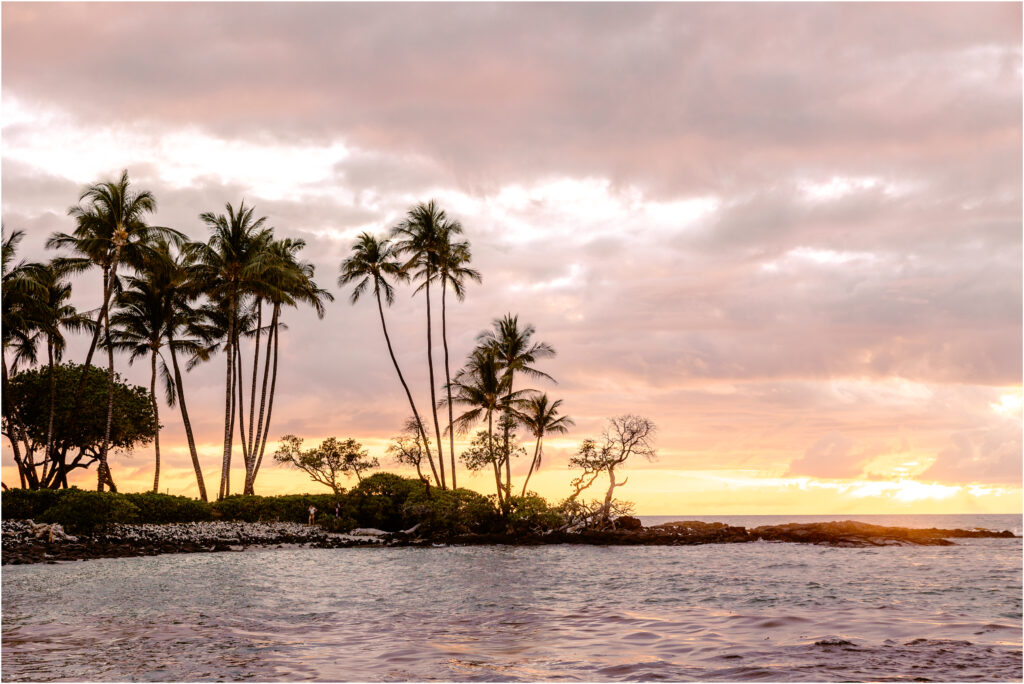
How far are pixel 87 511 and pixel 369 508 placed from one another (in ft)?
53.3

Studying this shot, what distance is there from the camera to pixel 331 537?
134 feet

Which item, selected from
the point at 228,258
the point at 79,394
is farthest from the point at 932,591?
the point at 79,394

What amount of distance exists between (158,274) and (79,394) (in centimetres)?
813

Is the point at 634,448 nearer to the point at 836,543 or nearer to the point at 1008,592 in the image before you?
the point at 836,543

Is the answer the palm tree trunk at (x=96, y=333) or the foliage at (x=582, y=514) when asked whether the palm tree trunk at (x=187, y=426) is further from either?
the foliage at (x=582, y=514)

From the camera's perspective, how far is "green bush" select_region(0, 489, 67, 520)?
117ft

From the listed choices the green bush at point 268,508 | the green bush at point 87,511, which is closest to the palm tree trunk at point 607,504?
the green bush at point 268,508

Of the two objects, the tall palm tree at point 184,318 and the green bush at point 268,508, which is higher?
the tall palm tree at point 184,318

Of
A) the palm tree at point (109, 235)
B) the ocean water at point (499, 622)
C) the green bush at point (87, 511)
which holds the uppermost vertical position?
the palm tree at point (109, 235)

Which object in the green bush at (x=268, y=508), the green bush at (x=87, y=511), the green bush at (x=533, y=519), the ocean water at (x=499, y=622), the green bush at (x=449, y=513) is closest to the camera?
the ocean water at (x=499, y=622)

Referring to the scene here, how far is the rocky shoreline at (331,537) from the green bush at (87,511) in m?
0.61

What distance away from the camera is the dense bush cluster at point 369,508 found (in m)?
36.7

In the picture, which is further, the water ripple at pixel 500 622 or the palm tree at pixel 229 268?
the palm tree at pixel 229 268

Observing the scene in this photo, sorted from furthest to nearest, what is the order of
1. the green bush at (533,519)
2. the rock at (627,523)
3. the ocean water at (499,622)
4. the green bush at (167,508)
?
the rock at (627,523), the green bush at (533,519), the green bush at (167,508), the ocean water at (499,622)
